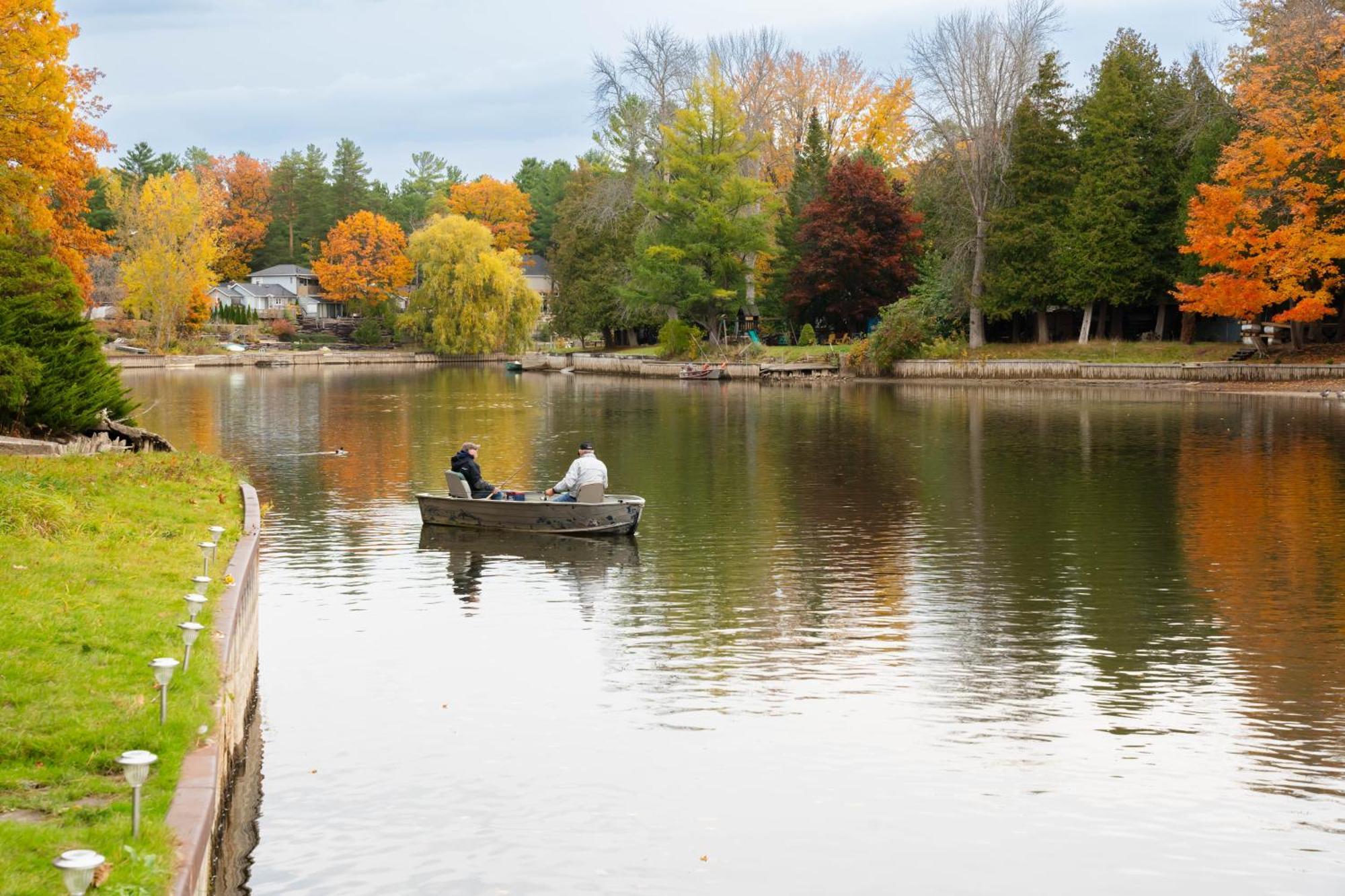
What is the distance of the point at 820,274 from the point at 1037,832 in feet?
228

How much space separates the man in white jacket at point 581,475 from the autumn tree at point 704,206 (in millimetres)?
56542

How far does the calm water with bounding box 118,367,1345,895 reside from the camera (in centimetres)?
1062

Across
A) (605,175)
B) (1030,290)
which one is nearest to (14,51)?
(1030,290)

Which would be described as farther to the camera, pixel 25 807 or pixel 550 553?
pixel 550 553

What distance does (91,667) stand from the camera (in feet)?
37.6

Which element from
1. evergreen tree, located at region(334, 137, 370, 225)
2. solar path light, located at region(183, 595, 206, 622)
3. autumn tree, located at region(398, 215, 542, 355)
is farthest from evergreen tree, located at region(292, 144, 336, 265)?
solar path light, located at region(183, 595, 206, 622)

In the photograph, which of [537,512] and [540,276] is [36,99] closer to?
[537,512]

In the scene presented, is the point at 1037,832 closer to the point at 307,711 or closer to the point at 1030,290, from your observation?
the point at 307,711

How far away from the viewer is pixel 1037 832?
36.1ft

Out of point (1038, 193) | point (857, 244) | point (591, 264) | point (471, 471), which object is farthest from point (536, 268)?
point (471, 471)

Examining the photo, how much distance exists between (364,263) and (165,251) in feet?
94.0

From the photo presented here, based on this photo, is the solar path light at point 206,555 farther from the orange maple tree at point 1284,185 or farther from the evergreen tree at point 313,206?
the evergreen tree at point 313,206

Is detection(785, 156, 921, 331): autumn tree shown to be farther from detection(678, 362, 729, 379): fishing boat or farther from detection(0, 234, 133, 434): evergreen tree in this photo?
detection(0, 234, 133, 434): evergreen tree

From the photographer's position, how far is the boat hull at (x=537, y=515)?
81.1 feet
